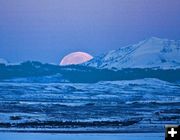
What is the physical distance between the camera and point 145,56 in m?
6.60

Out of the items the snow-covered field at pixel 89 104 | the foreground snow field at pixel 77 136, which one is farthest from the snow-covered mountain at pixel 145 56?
the foreground snow field at pixel 77 136

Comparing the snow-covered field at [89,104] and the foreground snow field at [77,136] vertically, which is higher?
the snow-covered field at [89,104]

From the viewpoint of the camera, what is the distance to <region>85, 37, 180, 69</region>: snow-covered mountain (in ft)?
21.3

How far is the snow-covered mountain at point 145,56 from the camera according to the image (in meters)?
6.49

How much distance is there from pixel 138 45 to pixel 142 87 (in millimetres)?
521

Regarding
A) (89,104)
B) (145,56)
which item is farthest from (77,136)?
(145,56)

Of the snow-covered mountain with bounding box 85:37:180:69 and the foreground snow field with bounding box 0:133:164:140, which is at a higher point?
the snow-covered mountain with bounding box 85:37:180:69

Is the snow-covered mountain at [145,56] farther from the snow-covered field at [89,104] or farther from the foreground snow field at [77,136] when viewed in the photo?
the foreground snow field at [77,136]

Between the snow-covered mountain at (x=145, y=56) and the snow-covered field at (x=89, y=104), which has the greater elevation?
the snow-covered mountain at (x=145, y=56)

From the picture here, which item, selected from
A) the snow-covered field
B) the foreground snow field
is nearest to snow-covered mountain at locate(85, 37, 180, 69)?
the snow-covered field

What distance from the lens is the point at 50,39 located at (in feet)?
21.6

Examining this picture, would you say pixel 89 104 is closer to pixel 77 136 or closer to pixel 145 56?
pixel 77 136

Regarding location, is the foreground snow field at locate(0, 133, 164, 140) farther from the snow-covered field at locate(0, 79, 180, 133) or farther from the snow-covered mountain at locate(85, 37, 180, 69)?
the snow-covered mountain at locate(85, 37, 180, 69)

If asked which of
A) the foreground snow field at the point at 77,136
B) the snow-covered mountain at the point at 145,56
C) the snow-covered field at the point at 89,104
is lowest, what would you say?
the foreground snow field at the point at 77,136
